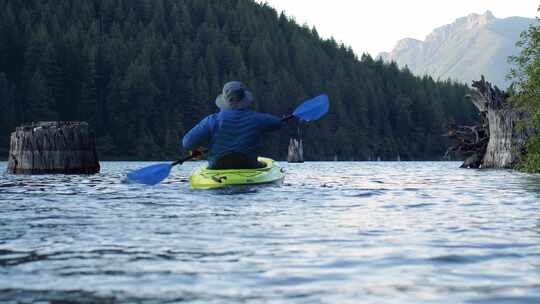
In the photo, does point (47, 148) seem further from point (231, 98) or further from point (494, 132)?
point (494, 132)

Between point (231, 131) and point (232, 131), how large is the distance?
2 cm

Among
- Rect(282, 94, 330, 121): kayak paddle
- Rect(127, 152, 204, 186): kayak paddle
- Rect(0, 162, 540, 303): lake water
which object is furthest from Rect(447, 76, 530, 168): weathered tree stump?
Rect(0, 162, 540, 303): lake water

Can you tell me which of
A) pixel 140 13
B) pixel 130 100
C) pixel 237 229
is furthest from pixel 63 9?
pixel 237 229

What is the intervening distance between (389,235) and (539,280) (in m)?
2.75

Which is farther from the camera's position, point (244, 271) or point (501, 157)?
point (501, 157)

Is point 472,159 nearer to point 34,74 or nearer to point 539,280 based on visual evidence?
point 539,280

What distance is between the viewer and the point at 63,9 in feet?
422

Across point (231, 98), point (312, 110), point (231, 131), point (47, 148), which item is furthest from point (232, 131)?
point (47, 148)

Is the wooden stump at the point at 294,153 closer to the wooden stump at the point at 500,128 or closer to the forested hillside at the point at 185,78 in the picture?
the forested hillside at the point at 185,78

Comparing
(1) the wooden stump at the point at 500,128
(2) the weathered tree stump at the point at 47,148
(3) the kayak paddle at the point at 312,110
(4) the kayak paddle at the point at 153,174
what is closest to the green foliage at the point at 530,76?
(3) the kayak paddle at the point at 312,110

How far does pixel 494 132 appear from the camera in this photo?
33219 millimetres

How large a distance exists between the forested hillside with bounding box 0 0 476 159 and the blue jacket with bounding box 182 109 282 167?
6798cm

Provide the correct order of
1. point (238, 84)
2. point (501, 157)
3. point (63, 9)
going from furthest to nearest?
point (63, 9) → point (501, 157) → point (238, 84)

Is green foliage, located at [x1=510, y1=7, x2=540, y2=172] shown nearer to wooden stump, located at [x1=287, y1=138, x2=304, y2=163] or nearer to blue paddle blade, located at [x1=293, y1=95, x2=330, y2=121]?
blue paddle blade, located at [x1=293, y1=95, x2=330, y2=121]
